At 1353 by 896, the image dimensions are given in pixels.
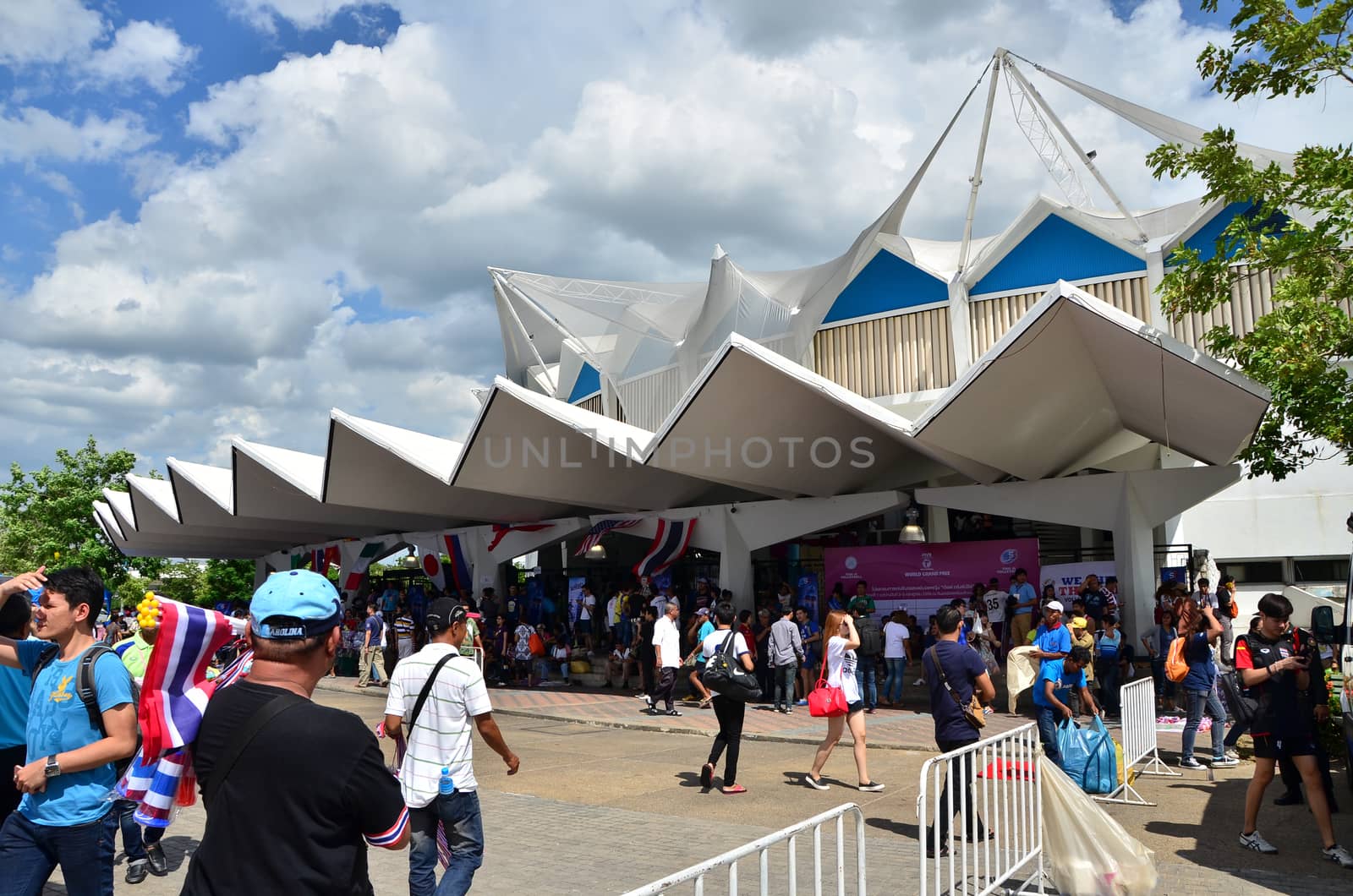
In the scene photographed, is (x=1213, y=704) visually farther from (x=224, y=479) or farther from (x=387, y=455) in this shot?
(x=224, y=479)

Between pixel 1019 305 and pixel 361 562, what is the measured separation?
20878mm

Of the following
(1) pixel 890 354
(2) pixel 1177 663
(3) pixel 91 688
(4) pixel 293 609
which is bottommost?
(2) pixel 1177 663

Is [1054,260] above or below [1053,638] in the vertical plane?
above

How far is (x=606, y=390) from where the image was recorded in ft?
103

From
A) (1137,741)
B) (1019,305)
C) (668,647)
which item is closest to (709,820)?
(1137,741)

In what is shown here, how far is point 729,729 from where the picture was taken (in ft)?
29.2

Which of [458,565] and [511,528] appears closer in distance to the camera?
[511,528]

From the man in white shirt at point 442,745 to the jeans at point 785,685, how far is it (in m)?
9.95

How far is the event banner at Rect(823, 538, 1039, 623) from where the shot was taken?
16.9 meters

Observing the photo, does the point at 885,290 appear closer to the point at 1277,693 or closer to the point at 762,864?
the point at 1277,693

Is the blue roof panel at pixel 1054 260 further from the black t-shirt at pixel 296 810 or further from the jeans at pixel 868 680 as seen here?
the black t-shirt at pixel 296 810

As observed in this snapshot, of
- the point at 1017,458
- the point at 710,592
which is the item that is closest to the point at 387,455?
the point at 710,592

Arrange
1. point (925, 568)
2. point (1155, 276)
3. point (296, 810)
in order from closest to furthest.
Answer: point (296, 810), point (925, 568), point (1155, 276)

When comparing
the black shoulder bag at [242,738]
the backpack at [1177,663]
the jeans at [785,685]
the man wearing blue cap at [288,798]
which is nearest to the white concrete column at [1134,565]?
the jeans at [785,685]
